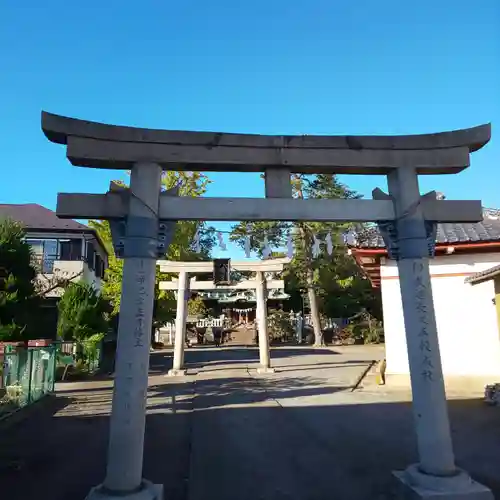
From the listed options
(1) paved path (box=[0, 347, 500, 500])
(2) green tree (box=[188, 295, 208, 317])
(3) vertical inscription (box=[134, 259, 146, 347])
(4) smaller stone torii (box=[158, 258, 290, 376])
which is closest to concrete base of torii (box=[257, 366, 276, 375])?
(4) smaller stone torii (box=[158, 258, 290, 376])

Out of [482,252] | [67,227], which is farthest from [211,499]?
[67,227]

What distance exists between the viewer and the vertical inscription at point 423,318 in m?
4.43

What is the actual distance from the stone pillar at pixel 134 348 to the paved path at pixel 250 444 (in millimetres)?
935

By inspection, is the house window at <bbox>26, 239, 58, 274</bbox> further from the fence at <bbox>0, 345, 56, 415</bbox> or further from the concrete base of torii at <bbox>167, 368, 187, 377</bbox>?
the fence at <bbox>0, 345, 56, 415</bbox>

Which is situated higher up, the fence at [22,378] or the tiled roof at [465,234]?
the tiled roof at [465,234]

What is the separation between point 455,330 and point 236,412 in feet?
23.9

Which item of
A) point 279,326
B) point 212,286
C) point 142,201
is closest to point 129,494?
point 142,201

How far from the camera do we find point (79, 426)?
8203 mm

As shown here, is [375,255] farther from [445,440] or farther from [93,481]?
[93,481]

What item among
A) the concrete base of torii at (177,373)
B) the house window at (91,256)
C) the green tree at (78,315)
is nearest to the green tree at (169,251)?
the house window at (91,256)

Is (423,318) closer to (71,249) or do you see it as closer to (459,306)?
(459,306)

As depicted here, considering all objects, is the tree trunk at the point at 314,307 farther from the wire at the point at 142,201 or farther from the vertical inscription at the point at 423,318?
the wire at the point at 142,201

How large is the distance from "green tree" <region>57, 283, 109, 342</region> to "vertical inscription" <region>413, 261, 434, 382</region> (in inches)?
575

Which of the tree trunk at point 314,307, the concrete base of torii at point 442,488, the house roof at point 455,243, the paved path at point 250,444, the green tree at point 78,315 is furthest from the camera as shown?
the tree trunk at point 314,307
